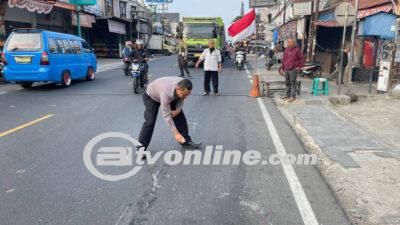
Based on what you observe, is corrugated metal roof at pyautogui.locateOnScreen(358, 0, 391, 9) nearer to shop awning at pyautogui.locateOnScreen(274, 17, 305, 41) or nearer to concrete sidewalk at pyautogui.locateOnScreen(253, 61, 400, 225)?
concrete sidewalk at pyautogui.locateOnScreen(253, 61, 400, 225)

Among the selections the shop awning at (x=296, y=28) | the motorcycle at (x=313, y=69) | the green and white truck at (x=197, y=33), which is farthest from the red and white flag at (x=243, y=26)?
the green and white truck at (x=197, y=33)

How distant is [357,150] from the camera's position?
5.90m

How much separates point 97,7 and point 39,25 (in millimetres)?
11150

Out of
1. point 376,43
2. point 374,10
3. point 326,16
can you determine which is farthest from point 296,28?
point 374,10

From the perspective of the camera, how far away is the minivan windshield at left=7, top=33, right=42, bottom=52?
42.3 ft

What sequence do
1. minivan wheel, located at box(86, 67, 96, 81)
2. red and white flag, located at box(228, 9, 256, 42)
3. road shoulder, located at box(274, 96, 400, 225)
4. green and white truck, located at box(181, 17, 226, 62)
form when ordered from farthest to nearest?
green and white truck, located at box(181, 17, 226, 62) < minivan wheel, located at box(86, 67, 96, 81) < red and white flag, located at box(228, 9, 256, 42) < road shoulder, located at box(274, 96, 400, 225)

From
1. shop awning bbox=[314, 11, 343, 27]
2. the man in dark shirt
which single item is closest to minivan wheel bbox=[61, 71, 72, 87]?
the man in dark shirt

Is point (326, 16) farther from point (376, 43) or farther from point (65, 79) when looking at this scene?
point (65, 79)

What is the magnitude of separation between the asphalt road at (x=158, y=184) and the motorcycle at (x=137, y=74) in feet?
13.6

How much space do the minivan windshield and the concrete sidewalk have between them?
8268 millimetres

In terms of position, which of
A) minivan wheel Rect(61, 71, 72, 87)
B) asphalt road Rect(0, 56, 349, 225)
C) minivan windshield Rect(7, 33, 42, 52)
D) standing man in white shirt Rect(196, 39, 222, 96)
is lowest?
asphalt road Rect(0, 56, 349, 225)

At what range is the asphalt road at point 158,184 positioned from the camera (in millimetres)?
3812

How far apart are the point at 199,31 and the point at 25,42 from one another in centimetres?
1382

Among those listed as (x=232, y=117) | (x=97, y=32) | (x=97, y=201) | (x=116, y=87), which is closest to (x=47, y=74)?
(x=116, y=87)
